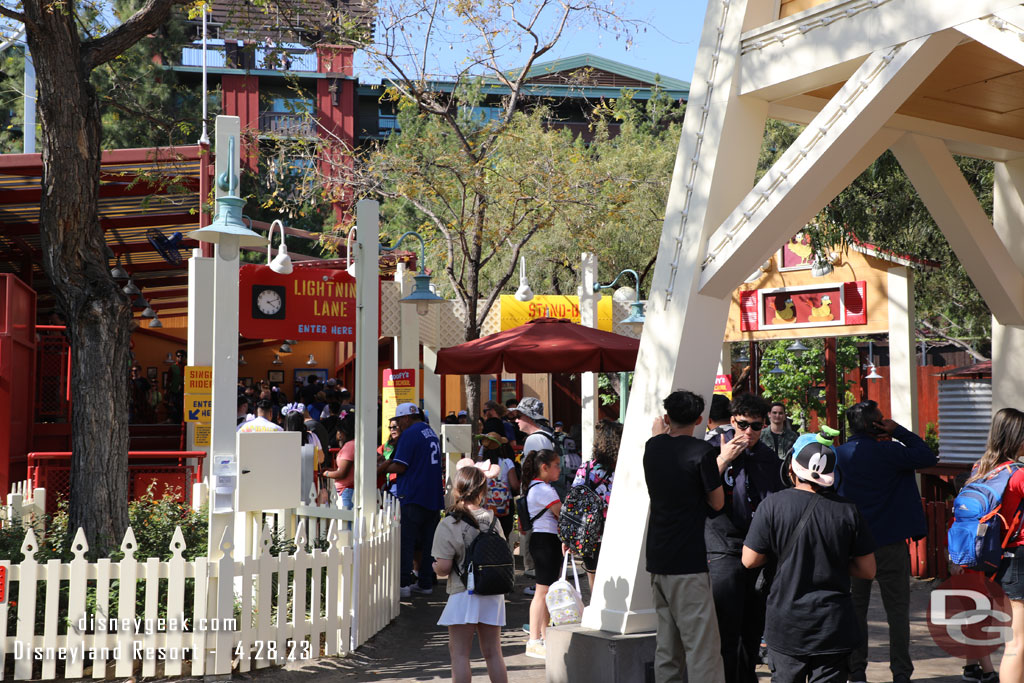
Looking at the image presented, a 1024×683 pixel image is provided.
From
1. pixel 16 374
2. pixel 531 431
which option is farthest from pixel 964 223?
pixel 16 374

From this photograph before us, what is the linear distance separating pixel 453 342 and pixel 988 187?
35.5ft

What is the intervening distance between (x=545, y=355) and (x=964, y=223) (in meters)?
5.13

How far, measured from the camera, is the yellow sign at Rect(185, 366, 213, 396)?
1112 centimetres

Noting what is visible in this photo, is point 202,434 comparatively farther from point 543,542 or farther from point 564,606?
point 564,606

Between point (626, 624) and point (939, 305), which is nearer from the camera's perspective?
point (626, 624)

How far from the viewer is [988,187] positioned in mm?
11641

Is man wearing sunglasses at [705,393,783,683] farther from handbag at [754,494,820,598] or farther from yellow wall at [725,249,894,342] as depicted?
yellow wall at [725,249,894,342]

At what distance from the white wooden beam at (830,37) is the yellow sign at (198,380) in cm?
758

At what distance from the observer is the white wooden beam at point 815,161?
197 inches

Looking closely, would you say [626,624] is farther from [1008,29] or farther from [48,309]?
[48,309]

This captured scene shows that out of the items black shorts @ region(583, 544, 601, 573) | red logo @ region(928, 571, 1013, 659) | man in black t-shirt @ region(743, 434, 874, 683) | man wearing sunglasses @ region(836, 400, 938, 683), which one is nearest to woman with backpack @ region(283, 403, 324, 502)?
black shorts @ region(583, 544, 601, 573)

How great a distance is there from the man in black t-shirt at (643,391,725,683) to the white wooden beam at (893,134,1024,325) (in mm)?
2724

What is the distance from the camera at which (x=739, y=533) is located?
545 cm

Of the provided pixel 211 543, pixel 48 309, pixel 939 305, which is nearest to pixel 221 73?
pixel 48 309
